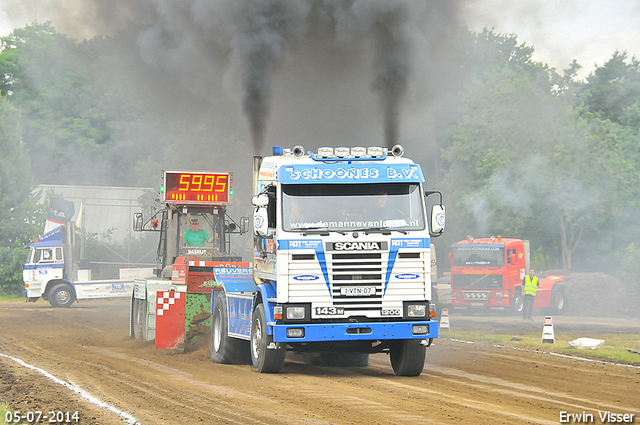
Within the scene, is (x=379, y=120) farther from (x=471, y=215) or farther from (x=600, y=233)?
(x=600, y=233)

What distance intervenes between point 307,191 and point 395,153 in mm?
1644

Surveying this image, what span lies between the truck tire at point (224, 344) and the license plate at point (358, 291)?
327 centimetres

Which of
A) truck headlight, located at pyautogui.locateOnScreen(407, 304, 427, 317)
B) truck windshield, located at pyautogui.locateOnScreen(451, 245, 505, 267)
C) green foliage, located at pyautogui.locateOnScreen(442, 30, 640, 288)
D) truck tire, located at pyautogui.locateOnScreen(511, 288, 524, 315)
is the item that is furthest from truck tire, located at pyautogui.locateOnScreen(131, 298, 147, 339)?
green foliage, located at pyautogui.locateOnScreen(442, 30, 640, 288)

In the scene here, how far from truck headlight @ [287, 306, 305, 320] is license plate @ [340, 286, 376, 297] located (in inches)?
24.3

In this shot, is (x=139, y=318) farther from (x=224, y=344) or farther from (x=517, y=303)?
(x=517, y=303)

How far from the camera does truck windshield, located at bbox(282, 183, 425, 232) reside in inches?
Answer: 464

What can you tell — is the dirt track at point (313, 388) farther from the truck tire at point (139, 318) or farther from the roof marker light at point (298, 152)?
the roof marker light at point (298, 152)

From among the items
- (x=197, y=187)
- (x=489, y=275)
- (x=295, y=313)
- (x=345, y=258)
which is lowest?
(x=295, y=313)

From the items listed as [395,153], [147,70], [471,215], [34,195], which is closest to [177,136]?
[34,195]

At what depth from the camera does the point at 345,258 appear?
11539 millimetres

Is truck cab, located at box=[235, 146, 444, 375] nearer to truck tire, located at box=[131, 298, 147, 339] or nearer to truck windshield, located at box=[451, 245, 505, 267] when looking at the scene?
truck tire, located at box=[131, 298, 147, 339]

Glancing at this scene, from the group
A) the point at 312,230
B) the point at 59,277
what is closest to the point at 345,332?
the point at 312,230

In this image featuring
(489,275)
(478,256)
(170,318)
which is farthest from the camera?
(478,256)

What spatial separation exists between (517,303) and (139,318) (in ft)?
58.2
